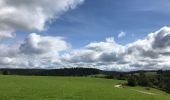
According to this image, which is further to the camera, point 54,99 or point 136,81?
point 136,81

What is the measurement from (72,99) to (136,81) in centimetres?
10666

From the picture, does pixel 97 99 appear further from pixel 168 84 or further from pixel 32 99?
pixel 168 84

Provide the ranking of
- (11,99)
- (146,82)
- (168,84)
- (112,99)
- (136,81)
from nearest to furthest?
1. (11,99)
2. (112,99)
3. (136,81)
4. (146,82)
5. (168,84)

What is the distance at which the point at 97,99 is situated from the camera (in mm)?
46688

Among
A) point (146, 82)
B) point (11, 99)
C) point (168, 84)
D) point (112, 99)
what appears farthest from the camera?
point (168, 84)

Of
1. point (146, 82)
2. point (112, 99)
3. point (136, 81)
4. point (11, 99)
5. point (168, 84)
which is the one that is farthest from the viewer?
point (168, 84)

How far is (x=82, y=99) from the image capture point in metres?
44.8

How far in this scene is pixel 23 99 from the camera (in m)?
41.2

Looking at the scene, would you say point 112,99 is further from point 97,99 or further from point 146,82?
point 146,82

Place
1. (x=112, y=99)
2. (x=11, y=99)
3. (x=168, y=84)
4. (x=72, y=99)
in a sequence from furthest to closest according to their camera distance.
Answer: (x=168, y=84) → (x=112, y=99) → (x=72, y=99) → (x=11, y=99)

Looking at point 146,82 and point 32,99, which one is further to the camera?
point 146,82

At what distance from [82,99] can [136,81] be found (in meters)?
106

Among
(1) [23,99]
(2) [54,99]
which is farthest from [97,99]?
(1) [23,99]

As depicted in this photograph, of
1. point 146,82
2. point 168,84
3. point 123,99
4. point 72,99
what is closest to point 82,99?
point 72,99
